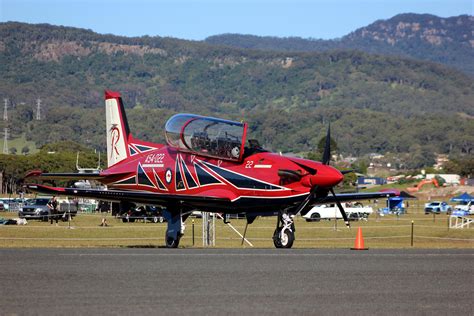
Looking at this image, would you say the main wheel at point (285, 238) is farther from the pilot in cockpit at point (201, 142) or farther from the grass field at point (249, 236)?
the grass field at point (249, 236)

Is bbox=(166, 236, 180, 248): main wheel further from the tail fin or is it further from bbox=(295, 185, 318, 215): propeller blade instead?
the tail fin

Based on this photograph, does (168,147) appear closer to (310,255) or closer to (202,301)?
(310,255)

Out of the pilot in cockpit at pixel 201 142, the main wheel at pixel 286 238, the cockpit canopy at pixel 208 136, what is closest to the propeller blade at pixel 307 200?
the main wheel at pixel 286 238

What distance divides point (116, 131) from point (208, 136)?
6.77m

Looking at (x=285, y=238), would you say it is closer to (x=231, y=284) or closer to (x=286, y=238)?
(x=286, y=238)

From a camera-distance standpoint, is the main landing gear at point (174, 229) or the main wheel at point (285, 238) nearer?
the main wheel at point (285, 238)

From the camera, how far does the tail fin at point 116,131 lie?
33.5 m

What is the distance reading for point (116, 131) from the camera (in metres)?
34.4

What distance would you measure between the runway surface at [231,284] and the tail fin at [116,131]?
11.9m

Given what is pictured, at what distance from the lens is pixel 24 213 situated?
62250mm

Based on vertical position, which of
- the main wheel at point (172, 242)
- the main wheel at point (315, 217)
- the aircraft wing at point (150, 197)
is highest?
the aircraft wing at point (150, 197)

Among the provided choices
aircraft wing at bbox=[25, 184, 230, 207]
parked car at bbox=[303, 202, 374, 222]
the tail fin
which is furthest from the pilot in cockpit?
parked car at bbox=[303, 202, 374, 222]

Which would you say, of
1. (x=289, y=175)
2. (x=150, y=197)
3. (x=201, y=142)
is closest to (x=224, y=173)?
(x=201, y=142)

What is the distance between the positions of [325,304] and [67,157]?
507 ft
